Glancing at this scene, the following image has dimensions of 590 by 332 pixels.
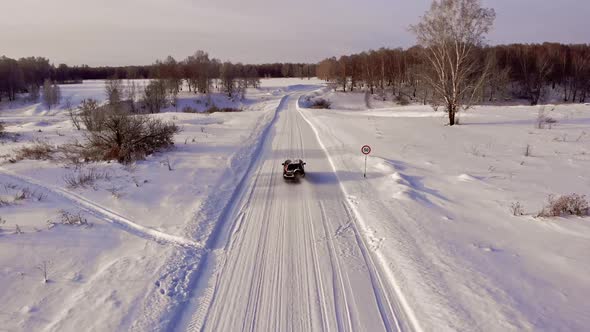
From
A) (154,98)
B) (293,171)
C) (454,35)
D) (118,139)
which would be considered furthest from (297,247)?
(154,98)

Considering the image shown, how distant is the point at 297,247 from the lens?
295 inches

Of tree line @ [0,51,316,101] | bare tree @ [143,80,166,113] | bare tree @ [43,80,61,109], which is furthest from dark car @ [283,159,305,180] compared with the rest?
bare tree @ [43,80,61,109]

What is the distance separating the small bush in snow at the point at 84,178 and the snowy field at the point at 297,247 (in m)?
0.27

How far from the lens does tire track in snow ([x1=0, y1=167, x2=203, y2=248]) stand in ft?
25.9

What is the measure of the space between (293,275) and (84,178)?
32.4 feet

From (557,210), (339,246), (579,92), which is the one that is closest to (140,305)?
(339,246)

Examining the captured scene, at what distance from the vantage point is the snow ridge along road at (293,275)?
5176 millimetres

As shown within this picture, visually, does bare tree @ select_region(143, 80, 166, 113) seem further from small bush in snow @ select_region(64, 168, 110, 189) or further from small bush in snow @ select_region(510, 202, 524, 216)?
small bush in snow @ select_region(510, 202, 524, 216)

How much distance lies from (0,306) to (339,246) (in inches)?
244

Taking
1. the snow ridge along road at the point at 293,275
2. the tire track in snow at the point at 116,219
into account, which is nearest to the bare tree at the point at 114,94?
the tire track in snow at the point at 116,219

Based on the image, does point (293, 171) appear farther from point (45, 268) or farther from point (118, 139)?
point (118, 139)

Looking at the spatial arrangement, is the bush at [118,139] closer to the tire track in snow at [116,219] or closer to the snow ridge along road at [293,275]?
the tire track in snow at [116,219]

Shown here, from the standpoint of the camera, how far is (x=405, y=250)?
23.6 feet

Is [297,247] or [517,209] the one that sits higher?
[517,209]
